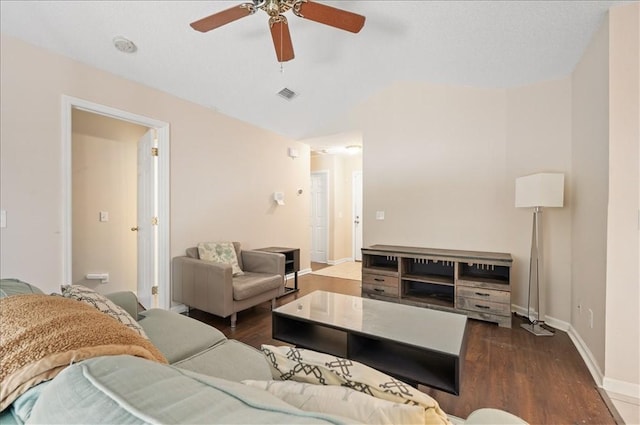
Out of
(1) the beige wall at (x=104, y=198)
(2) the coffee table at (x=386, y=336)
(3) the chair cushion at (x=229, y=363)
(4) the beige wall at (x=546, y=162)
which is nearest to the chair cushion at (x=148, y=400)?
(3) the chair cushion at (x=229, y=363)

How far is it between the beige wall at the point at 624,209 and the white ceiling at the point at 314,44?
0.34 m

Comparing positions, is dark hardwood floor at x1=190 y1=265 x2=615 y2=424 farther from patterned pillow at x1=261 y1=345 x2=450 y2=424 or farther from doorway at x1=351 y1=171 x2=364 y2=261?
doorway at x1=351 y1=171 x2=364 y2=261

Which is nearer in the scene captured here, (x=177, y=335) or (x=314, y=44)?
(x=177, y=335)

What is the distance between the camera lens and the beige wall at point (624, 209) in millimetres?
1774

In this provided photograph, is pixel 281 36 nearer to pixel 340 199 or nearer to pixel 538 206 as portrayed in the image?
pixel 538 206

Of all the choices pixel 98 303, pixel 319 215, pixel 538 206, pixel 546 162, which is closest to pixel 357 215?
pixel 319 215

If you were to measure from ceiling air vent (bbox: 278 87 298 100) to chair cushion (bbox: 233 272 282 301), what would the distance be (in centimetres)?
213

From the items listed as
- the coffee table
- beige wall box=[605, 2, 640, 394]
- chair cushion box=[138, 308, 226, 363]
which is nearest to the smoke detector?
chair cushion box=[138, 308, 226, 363]

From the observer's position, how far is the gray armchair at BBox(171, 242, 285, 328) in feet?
8.75

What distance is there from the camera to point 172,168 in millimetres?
3133

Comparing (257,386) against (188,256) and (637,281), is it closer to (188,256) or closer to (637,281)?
(637,281)

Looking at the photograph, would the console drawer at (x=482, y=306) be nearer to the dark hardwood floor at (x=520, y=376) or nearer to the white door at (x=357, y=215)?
the dark hardwood floor at (x=520, y=376)

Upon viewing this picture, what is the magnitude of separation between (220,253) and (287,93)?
6.70 feet

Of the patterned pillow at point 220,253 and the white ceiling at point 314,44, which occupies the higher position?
the white ceiling at point 314,44
